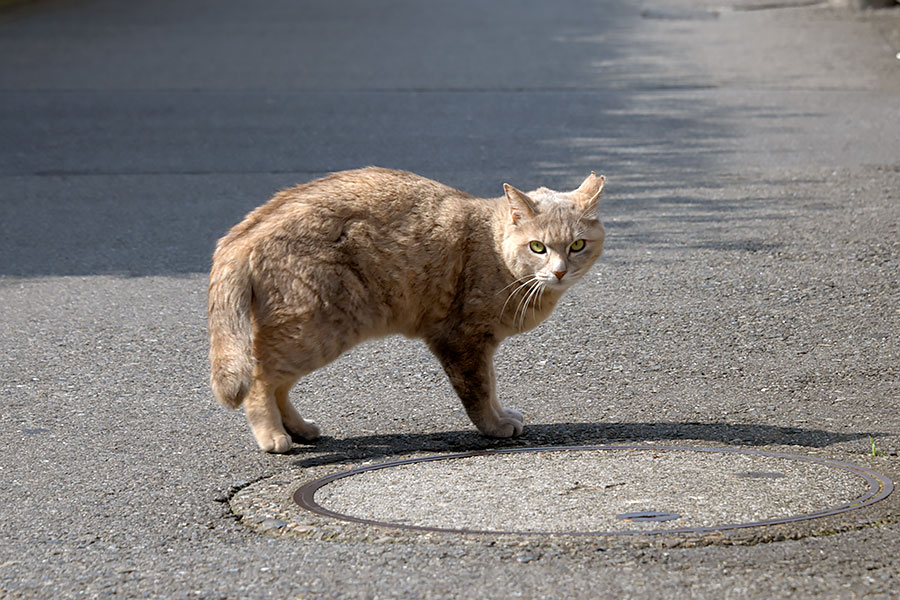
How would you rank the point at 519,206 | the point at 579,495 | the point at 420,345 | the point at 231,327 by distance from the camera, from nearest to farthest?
the point at 579,495 → the point at 231,327 → the point at 519,206 → the point at 420,345

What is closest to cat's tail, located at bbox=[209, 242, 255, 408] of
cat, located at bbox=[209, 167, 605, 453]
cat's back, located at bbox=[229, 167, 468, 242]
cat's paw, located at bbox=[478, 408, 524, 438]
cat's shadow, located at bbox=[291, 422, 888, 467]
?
cat, located at bbox=[209, 167, 605, 453]

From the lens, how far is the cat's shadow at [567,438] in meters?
4.59

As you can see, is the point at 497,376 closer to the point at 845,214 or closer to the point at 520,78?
the point at 845,214

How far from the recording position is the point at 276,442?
4.57 metres

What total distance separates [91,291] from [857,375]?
4247 mm

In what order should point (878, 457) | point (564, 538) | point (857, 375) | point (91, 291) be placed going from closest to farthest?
point (564, 538), point (878, 457), point (857, 375), point (91, 291)

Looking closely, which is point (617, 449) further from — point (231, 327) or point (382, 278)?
point (231, 327)

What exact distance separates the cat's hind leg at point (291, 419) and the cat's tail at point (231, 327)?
36 centimetres

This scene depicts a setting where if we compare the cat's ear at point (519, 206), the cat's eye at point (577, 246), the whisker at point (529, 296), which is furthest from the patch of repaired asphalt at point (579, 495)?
the cat's ear at point (519, 206)

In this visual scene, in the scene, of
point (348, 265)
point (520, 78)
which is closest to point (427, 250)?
point (348, 265)

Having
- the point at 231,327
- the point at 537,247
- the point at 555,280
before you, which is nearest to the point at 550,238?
the point at 537,247

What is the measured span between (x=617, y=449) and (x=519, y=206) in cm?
105

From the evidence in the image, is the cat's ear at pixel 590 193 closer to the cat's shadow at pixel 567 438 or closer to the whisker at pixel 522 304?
the whisker at pixel 522 304

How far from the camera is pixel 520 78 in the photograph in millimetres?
14109
